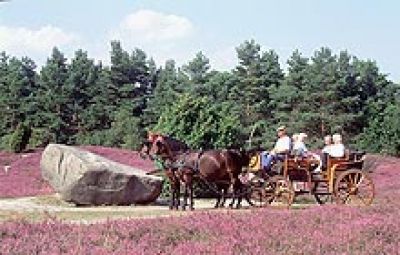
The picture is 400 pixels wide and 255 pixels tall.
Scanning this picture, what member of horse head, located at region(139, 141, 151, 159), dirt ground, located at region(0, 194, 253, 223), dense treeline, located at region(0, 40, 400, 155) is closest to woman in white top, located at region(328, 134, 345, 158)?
dirt ground, located at region(0, 194, 253, 223)

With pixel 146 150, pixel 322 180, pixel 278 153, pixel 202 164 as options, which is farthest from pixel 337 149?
pixel 146 150

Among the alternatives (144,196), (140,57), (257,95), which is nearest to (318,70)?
(257,95)

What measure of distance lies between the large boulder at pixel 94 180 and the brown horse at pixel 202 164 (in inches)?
67.0

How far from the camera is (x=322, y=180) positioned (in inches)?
650

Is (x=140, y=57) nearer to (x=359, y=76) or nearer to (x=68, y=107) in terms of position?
(x=68, y=107)

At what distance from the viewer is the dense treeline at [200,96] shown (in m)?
59.6

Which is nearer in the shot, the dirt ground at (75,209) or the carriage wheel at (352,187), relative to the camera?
the dirt ground at (75,209)

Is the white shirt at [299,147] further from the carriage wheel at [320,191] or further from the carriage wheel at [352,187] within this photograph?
the carriage wheel at [352,187]

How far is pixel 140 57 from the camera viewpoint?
3027 inches

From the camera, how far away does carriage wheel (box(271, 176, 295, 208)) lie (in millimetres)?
16266

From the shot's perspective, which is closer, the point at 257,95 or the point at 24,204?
the point at 24,204

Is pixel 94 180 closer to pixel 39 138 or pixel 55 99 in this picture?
pixel 39 138

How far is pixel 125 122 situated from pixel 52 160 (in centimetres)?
3976

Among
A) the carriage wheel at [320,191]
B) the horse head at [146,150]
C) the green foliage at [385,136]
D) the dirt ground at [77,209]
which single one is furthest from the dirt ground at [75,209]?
the green foliage at [385,136]
